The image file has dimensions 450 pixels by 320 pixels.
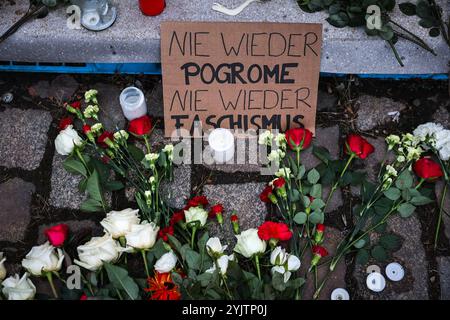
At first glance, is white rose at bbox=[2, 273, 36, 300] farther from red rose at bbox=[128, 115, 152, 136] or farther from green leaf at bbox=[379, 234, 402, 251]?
green leaf at bbox=[379, 234, 402, 251]

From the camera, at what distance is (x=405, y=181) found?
194cm

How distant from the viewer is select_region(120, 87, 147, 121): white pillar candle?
2059mm

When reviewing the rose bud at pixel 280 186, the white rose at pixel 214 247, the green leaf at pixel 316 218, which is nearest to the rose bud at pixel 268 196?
the rose bud at pixel 280 186

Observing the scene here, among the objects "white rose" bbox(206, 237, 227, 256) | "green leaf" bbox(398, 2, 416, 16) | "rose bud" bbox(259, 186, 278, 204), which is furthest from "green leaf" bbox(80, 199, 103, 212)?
"green leaf" bbox(398, 2, 416, 16)

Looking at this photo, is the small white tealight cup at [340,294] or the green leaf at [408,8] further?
the green leaf at [408,8]

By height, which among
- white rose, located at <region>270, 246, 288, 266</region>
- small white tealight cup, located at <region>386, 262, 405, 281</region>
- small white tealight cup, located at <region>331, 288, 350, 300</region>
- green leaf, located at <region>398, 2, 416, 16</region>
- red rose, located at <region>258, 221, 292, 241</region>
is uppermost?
green leaf, located at <region>398, 2, 416, 16</region>

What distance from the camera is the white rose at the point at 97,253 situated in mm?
1702

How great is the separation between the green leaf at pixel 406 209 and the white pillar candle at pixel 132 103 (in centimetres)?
101

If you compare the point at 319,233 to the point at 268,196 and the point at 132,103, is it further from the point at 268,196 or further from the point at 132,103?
the point at 132,103

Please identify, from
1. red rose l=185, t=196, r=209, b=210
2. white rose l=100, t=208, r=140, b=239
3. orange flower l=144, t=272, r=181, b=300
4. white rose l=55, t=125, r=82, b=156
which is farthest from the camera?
white rose l=55, t=125, r=82, b=156

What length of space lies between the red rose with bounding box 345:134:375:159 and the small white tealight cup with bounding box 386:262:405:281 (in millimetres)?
392

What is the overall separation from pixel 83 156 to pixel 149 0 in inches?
24.5

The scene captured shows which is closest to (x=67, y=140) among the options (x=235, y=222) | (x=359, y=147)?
(x=235, y=222)

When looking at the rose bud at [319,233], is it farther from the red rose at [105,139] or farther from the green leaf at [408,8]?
the green leaf at [408,8]
